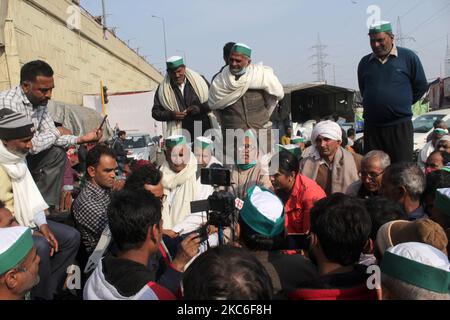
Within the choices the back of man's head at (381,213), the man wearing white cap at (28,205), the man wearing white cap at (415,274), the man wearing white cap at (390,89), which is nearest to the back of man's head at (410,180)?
the back of man's head at (381,213)

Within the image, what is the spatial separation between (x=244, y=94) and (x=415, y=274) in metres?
3.17

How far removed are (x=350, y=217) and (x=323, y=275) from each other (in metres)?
0.31

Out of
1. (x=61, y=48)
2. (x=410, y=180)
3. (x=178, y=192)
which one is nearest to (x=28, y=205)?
(x=178, y=192)

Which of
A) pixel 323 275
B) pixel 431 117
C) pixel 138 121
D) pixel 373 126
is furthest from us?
pixel 138 121

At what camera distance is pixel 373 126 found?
14.4ft

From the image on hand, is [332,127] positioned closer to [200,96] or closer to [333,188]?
[333,188]

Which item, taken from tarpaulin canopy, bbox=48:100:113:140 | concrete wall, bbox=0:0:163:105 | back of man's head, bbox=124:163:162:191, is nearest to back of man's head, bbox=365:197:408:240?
back of man's head, bbox=124:163:162:191

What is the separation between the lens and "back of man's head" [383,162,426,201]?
3062mm

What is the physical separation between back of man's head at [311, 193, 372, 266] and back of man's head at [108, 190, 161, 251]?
2.85ft

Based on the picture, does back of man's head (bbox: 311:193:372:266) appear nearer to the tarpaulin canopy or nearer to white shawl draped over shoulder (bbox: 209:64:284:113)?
white shawl draped over shoulder (bbox: 209:64:284:113)

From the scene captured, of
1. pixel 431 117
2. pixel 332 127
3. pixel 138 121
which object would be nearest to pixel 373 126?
pixel 332 127

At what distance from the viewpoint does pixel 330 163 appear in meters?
4.14

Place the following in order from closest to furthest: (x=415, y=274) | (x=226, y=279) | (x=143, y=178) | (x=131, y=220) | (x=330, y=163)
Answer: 1. (x=226, y=279)
2. (x=415, y=274)
3. (x=131, y=220)
4. (x=143, y=178)
5. (x=330, y=163)

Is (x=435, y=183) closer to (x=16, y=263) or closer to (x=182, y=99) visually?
(x=16, y=263)
